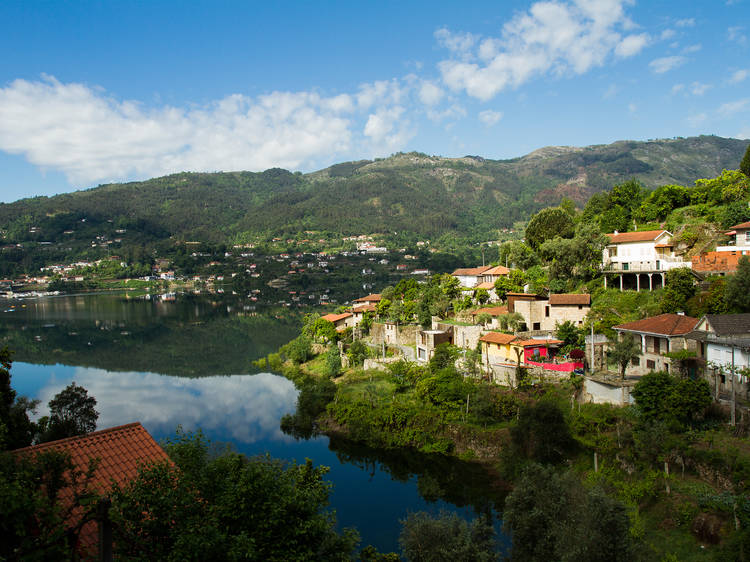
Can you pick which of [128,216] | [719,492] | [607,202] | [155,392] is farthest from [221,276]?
[719,492]

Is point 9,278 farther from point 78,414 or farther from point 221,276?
point 78,414

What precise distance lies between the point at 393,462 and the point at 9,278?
372 feet

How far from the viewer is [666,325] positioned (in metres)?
16.9

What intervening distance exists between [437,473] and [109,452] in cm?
1375

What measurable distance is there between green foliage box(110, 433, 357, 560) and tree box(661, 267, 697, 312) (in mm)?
17084

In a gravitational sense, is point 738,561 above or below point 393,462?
above

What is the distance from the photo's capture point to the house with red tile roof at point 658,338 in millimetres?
16266

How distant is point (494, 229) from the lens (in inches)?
5157

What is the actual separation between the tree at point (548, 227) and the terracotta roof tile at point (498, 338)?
11535 millimetres

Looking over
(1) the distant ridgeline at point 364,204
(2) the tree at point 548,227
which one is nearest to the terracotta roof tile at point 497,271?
(2) the tree at point 548,227

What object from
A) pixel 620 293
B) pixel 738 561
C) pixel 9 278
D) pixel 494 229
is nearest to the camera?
pixel 738 561

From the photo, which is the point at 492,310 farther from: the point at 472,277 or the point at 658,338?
the point at 472,277

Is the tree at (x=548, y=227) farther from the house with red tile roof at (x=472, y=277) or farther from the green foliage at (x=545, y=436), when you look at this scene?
the green foliage at (x=545, y=436)

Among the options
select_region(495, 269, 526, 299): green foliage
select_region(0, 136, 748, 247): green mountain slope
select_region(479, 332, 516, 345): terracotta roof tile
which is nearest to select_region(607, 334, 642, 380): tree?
select_region(479, 332, 516, 345): terracotta roof tile
